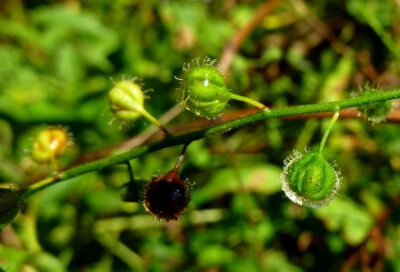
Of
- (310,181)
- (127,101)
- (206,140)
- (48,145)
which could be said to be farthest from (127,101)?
(206,140)

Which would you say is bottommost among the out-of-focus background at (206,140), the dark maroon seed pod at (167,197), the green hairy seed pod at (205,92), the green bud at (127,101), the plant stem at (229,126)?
the dark maroon seed pod at (167,197)

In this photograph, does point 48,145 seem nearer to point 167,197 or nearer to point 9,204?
point 9,204

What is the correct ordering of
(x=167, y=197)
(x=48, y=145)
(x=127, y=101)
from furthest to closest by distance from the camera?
(x=48, y=145) < (x=127, y=101) < (x=167, y=197)

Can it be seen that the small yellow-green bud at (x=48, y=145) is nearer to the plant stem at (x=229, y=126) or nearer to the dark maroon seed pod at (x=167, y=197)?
the plant stem at (x=229, y=126)

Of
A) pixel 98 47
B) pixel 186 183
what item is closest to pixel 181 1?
pixel 98 47

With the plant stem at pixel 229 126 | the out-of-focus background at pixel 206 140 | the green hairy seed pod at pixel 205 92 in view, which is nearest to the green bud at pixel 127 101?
the plant stem at pixel 229 126

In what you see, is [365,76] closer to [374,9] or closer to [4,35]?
[374,9]
